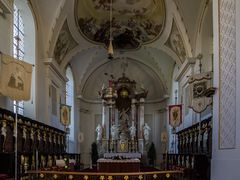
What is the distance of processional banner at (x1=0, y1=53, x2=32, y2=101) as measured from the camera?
339 inches

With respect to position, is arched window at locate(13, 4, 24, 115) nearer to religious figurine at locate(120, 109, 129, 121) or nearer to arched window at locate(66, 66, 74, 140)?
arched window at locate(66, 66, 74, 140)

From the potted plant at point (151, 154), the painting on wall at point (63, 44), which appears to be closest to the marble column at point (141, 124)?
the potted plant at point (151, 154)

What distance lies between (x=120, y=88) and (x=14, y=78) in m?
15.9

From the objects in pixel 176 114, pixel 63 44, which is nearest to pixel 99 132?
pixel 63 44

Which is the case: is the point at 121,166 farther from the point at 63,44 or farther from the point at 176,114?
the point at 63,44

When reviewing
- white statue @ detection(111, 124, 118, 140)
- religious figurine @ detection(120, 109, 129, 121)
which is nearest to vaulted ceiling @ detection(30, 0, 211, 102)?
religious figurine @ detection(120, 109, 129, 121)

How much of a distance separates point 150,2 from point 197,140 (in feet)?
27.0

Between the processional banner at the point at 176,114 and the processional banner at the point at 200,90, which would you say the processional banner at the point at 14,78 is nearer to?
the processional banner at the point at 200,90

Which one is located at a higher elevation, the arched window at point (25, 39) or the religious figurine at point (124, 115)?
the arched window at point (25, 39)

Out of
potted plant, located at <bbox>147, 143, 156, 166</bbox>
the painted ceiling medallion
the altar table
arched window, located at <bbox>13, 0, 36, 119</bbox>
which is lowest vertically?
potted plant, located at <bbox>147, 143, 156, 166</bbox>

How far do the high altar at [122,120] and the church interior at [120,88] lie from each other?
66 millimetres

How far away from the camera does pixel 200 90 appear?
37.9 ft

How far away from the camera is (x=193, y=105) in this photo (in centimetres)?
1163

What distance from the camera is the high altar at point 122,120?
2341 cm
